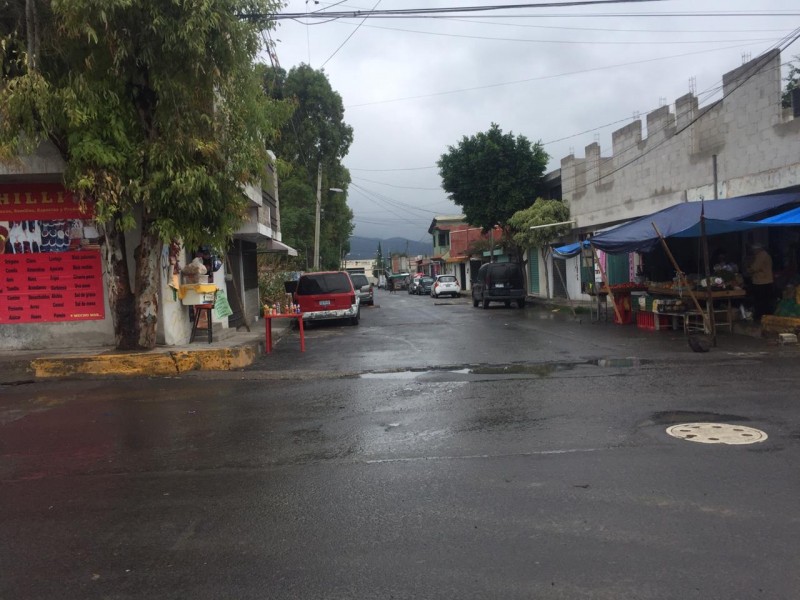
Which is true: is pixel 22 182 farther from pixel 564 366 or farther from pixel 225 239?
pixel 564 366

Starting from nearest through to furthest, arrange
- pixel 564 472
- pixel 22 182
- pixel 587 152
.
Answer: pixel 564 472, pixel 22 182, pixel 587 152

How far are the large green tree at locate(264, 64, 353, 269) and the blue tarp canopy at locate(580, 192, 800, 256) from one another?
28.6 meters

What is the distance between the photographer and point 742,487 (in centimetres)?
492

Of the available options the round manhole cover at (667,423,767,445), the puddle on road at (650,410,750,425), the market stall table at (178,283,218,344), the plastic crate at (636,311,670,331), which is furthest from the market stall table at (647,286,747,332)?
the market stall table at (178,283,218,344)

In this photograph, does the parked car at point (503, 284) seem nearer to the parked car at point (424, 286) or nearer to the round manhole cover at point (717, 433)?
the round manhole cover at point (717, 433)

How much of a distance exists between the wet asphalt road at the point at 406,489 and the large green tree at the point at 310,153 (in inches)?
1319

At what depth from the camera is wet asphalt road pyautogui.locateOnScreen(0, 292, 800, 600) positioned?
373 cm

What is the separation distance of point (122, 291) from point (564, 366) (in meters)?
7.79

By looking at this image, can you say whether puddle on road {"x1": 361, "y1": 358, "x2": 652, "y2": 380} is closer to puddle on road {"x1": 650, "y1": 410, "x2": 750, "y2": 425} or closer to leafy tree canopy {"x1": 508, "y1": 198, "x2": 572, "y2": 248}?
puddle on road {"x1": 650, "y1": 410, "x2": 750, "y2": 425}

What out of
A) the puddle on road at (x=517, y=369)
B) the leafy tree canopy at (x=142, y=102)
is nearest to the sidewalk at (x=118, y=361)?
the leafy tree canopy at (x=142, y=102)

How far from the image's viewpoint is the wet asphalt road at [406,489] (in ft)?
12.2

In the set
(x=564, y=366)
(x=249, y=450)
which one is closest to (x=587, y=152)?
(x=564, y=366)

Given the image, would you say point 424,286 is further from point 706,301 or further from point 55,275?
point 55,275

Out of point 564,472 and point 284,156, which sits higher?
point 284,156
